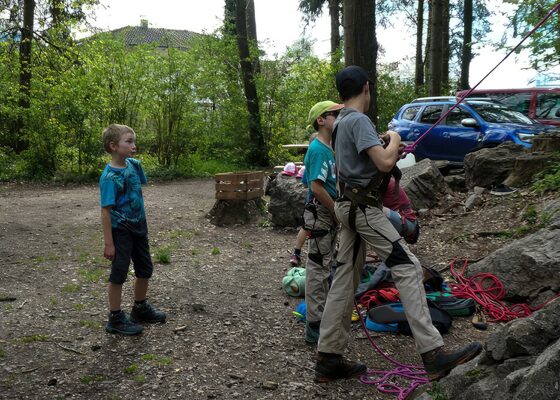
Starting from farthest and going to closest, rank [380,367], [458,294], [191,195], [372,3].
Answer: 1. [191,195]
2. [372,3]
3. [458,294]
4. [380,367]

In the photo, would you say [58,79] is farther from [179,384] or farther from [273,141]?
[179,384]

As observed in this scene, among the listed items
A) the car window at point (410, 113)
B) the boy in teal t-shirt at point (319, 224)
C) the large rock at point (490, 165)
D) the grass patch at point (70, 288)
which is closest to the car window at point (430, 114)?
the car window at point (410, 113)

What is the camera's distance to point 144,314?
4.76 meters

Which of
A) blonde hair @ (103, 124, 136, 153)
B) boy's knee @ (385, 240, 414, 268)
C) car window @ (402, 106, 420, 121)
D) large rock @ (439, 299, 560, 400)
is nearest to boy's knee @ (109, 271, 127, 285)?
blonde hair @ (103, 124, 136, 153)

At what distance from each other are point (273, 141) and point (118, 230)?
13494 millimetres

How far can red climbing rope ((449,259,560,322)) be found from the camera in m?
4.73

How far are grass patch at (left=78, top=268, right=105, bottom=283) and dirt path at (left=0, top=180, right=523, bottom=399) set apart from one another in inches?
0.7

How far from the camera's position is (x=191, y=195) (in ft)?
40.3

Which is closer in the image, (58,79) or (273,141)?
(58,79)

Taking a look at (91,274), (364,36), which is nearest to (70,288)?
(91,274)

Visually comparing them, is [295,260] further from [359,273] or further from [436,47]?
[436,47]

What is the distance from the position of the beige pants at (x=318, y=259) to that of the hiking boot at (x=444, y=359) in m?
1.20

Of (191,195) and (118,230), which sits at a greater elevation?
(118,230)

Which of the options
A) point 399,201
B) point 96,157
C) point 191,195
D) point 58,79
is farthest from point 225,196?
point 58,79
